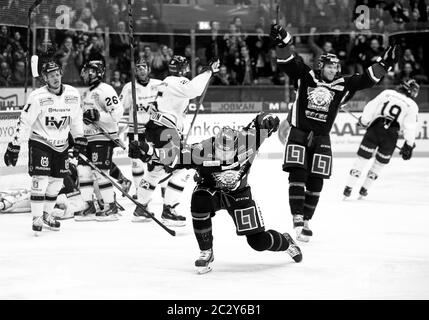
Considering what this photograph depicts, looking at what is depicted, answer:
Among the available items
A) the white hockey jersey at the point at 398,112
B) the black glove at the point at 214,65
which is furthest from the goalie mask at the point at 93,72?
the white hockey jersey at the point at 398,112

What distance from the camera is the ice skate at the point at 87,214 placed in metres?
7.10

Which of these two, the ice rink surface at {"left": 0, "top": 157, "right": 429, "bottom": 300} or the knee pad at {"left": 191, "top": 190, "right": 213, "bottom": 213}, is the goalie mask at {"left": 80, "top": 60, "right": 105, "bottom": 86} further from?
the knee pad at {"left": 191, "top": 190, "right": 213, "bottom": 213}

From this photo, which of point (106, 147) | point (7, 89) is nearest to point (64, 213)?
point (106, 147)

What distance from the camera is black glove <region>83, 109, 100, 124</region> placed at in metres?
6.98

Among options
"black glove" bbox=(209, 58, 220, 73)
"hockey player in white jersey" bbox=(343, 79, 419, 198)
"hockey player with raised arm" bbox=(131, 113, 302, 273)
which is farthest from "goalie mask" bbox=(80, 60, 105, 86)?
"hockey player in white jersey" bbox=(343, 79, 419, 198)

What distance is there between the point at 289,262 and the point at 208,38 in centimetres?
778

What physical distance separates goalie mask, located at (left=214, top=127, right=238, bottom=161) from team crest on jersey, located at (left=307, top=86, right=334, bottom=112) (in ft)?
4.42

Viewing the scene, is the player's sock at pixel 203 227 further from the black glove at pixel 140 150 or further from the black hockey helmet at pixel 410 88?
the black hockey helmet at pixel 410 88

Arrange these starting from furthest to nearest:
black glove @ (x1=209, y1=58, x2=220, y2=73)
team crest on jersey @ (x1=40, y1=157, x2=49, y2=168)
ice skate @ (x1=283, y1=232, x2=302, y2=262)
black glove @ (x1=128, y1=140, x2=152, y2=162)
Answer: black glove @ (x1=209, y1=58, x2=220, y2=73) < team crest on jersey @ (x1=40, y1=157, x2=49, y2=168) < ice skate @ (x1=283, y1=232, x2=302, y2=262) < black glove @ (x1=128, y1=140, x2=152, y2=162)

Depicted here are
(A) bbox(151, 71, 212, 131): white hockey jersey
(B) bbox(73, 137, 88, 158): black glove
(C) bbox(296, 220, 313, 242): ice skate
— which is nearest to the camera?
(C) bbox(296, 220, 313, 242): ice skate

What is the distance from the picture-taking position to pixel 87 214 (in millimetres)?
7172

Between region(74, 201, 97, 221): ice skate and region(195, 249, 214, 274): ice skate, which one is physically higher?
region(195, 249, 214, 274): ice skate

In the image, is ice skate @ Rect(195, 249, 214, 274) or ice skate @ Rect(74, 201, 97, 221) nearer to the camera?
ice skate @ Rect(195, 249, 214, 274)

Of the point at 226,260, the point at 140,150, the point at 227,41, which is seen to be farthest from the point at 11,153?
the point at 227,41
